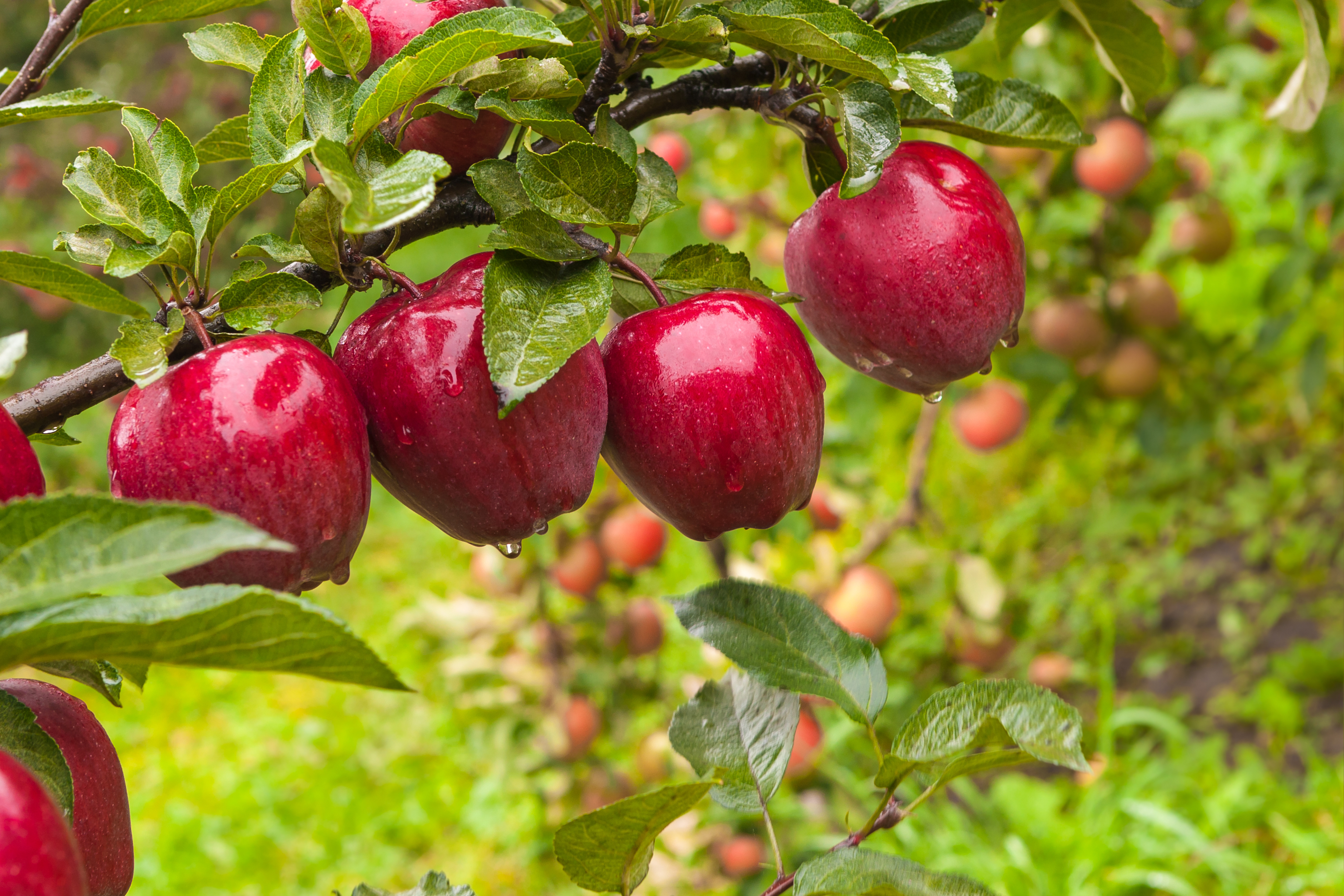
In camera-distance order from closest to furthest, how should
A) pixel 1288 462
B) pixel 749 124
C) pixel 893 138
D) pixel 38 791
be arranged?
1. pixel 38 791
2. pixel 893 138
3. pixel 749 124
4. pixel 1288 462

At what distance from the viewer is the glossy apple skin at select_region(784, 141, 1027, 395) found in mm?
592

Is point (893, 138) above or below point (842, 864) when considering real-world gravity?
above

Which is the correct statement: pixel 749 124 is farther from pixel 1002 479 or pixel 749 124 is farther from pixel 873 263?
pixel 873 263

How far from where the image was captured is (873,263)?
1.96 feet

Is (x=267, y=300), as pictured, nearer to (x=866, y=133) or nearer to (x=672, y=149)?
(x=866, y=133)

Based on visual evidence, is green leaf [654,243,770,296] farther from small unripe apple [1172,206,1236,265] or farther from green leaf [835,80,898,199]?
small unripe apple [1172,206,1236,265]

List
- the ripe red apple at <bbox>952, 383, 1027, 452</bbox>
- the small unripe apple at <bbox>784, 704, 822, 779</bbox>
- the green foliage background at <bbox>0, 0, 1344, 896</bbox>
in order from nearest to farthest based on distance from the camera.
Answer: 1. the small unripe apple at <bbox>784, 704, 822, 779</bbox>
2. the green foliage background at <bbox>0, 0, 1344, 896</bbox>
3. the ripe red apple at <bbox>952, 383, 1027, 452</bbox>

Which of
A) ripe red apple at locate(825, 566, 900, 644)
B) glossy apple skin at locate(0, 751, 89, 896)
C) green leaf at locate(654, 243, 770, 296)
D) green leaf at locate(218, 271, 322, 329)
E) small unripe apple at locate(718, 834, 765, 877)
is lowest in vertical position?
small unripe apple at locate(718, 834, 765, 877)

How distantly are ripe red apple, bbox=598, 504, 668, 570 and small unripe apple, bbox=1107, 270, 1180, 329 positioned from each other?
2.89ft

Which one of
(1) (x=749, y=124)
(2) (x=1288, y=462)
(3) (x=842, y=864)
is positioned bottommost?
(2) (x=1288, y=462)

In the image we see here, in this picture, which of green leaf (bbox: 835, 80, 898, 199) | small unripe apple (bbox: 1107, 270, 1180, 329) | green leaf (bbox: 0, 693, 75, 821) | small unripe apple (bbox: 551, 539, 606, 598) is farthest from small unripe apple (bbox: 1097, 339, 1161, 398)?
green leaf (bbox: 0, 693, 75, 821)

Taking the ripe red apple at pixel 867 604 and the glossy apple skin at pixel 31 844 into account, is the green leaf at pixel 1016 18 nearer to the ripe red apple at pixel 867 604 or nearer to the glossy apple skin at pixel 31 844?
the glossy apple skin at pixel 31 844

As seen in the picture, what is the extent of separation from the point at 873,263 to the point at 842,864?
1.01ft

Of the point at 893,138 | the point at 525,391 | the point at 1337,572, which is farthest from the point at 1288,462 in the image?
the point at 525,391
